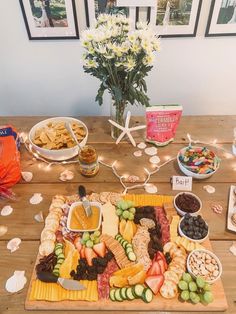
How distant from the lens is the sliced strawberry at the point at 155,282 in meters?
0.73

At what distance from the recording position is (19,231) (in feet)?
2.94

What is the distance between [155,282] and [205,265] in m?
0.15

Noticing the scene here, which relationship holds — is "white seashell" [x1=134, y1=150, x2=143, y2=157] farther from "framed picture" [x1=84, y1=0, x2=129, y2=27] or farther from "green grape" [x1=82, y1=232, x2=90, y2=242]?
"framed picture" [x1=84, y1=0, x2=129, y2=27]

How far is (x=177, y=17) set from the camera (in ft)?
4.12

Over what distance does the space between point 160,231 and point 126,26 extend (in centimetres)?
70

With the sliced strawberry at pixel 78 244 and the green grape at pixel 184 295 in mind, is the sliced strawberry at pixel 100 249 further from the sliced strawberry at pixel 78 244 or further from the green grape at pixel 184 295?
the green grape at pixel 184 295

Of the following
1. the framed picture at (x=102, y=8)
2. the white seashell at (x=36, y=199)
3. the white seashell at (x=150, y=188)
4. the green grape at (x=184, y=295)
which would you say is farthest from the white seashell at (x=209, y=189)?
the framed picture at (x=102, y=8)

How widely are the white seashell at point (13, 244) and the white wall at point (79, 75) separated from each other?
94 cm

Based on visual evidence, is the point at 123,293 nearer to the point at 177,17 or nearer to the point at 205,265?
the point at 205,265

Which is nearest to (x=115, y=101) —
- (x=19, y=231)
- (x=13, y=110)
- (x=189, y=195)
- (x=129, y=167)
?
(x=129, y=167)

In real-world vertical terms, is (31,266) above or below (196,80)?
below

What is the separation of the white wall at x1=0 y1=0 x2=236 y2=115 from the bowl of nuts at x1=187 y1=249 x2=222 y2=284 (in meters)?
1.00

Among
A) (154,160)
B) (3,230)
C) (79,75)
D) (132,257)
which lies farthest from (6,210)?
(79,75)

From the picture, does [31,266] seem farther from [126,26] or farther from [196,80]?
[196,80]
